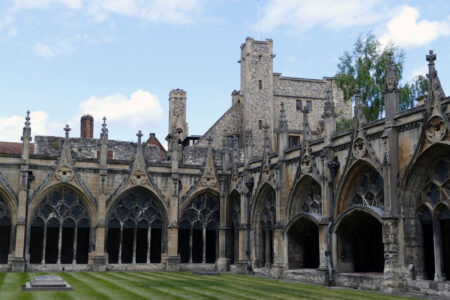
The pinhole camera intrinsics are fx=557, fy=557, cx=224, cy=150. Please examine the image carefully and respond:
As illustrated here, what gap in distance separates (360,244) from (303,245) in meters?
3.90

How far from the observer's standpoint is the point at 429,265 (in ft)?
63.3

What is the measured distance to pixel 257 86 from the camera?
4534cm

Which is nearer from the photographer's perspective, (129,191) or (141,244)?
(129,191)

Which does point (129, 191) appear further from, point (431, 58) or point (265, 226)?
point (431, 58)

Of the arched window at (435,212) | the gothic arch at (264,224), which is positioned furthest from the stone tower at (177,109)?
the arched window at (435,212)

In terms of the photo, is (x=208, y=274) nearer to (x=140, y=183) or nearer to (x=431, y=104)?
(x=140, y=183)

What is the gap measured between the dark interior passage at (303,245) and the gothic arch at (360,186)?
3534mm

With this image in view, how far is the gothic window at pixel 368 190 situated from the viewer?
2064 centimetres

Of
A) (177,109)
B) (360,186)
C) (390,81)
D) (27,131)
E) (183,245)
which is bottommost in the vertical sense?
(183,245)

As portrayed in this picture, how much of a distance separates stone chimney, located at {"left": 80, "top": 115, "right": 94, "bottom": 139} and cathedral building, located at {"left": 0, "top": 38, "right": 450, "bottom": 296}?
20.4 feet

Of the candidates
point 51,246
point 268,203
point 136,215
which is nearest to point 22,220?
point 136,215

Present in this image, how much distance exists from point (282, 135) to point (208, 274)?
7568mm

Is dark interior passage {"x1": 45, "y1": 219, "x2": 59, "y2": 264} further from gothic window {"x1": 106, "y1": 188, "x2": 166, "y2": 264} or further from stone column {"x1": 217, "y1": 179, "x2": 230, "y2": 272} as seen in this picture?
stone column {"x1": 217, "y1": 179, "x2": 230, "y2": 272}

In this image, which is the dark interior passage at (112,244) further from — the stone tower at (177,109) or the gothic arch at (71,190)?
the stone tower at (177,109)
